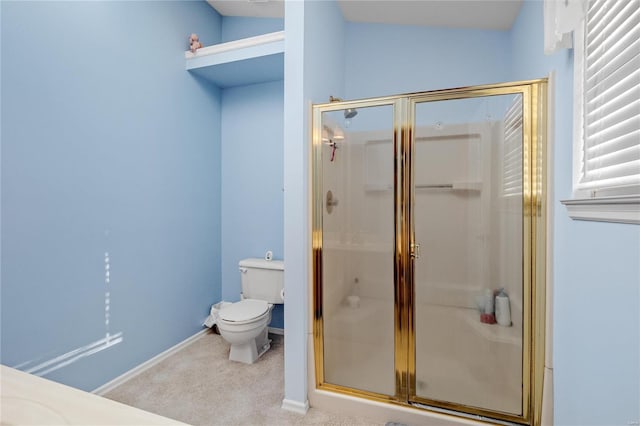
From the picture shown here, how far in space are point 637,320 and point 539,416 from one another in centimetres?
95

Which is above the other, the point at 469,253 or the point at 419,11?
the point at 419,11

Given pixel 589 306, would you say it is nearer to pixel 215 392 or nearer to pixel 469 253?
pixel 469 253

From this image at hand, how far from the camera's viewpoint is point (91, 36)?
1.69m

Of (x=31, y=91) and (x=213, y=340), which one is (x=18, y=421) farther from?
(x=213, y=340)

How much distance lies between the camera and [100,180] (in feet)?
5.81

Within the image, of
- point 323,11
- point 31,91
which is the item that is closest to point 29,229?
point 31,91

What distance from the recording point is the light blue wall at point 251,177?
263 cm

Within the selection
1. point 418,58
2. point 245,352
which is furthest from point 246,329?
point 418,58

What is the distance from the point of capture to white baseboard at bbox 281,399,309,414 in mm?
1641

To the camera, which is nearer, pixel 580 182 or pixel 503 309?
pixel 580 182

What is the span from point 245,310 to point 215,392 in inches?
21.7

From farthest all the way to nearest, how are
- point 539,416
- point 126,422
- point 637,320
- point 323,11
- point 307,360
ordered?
1. point 323,11
2. point 307,360
3. point 539,416
4. point 637,320
5. point 126,422

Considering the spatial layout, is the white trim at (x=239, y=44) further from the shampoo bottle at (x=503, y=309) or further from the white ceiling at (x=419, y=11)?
the shampoo bottle at (x=503, y=309)

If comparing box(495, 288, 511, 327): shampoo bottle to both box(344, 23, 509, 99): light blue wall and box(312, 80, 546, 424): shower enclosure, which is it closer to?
box(312, 80, 546, 424): shower enclosure
